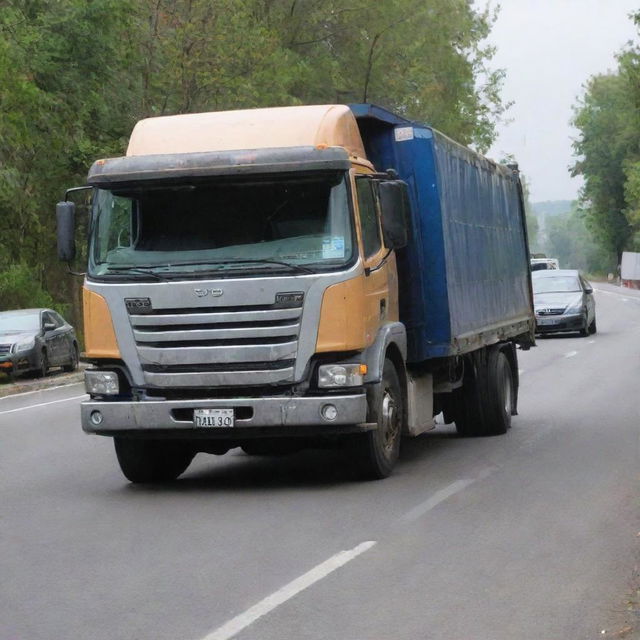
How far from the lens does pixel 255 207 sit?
38.9ft

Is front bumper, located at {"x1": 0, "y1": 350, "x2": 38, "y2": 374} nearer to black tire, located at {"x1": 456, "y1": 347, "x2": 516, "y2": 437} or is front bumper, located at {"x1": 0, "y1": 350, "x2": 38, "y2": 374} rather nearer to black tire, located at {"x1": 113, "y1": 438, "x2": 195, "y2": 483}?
black tire, located at {"x1": 456, "y1": 347, "x2": 516, "y2": 437}

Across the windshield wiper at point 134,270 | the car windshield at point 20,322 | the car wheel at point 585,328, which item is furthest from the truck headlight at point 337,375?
the car wheel at point 585,328

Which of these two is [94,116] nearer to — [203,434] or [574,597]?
[203,434]

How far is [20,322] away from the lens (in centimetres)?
3170

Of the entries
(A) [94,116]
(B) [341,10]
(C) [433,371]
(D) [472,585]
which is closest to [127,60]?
(A) [94,116]

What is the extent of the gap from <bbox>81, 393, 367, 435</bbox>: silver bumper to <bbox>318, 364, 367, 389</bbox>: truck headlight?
4.1 inches

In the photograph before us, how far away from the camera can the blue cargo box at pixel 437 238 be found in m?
13.5

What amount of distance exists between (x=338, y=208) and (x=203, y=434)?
194 centimetres

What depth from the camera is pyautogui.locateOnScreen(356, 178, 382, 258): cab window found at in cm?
1193

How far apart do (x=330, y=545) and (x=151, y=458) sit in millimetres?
3736

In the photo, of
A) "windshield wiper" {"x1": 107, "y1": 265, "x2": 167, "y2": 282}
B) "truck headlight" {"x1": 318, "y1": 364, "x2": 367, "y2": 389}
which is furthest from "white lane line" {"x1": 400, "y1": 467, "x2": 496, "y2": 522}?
"windshield wiper" {"x1": 107, "y1": 265, "x2": 167, "y2": 282}

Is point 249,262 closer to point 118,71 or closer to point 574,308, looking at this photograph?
point 574,308

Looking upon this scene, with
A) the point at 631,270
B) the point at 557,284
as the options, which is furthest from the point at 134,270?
the point at 631,270

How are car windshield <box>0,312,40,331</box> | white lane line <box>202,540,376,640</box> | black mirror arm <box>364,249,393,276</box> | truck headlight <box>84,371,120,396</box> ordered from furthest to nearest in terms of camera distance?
car windshield <box>0,312,40,331</box>, truck headlight <box>84,371,120,396</box>, black mirror arm <box>364,249,393,276</box>, white lane line <box>202,540,376,640</box>
